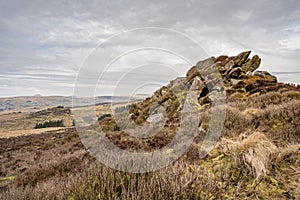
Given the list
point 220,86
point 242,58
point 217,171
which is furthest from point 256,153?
point 242,58

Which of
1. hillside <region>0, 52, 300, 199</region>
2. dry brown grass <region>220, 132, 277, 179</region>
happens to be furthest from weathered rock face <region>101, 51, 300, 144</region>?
dry brown grass <region>220, 132, 277, 179</region>

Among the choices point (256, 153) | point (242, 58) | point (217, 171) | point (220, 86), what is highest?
point (242, 58)

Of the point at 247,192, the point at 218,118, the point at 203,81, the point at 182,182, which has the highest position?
the point at 203,81

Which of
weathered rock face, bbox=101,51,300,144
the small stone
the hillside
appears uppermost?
the small stone

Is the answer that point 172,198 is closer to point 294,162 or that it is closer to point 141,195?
point 141,195

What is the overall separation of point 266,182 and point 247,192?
54 cm

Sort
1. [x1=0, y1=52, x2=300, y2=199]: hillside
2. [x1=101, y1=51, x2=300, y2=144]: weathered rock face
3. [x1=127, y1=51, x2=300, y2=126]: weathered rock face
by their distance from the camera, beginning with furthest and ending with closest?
[x1=127, y1=51, x2=300, y2=126]: weathered rock face → [x1=101, y1=51, x2=300, y2=144]: weathered rock face → [x1=0, y1=52, x2=300, y2=199]: hillside

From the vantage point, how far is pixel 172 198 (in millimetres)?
3100

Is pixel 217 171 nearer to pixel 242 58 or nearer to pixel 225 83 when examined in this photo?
pixel 225 83

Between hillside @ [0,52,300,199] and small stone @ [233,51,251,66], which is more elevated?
small stone @ [233,51,251,66]

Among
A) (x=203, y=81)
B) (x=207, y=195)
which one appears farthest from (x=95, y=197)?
(x=203, y=81)

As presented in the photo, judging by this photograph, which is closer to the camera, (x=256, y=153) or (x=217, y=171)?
(x=217, y=171)

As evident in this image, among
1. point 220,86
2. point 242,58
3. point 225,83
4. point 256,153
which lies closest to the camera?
point 256,153

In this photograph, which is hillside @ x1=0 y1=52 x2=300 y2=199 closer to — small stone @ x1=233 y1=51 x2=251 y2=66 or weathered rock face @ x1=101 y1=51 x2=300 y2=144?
weathered rock face @ x1=101 y1=51 x2=300 y2=144
